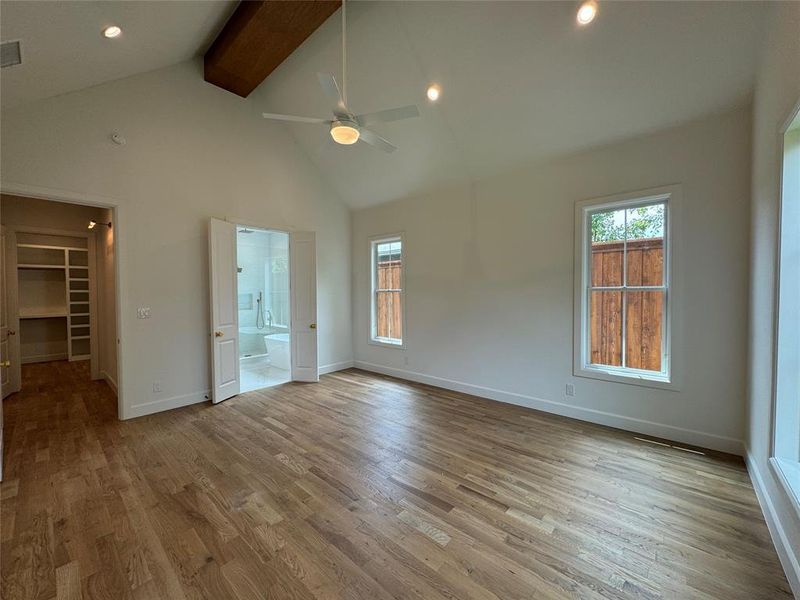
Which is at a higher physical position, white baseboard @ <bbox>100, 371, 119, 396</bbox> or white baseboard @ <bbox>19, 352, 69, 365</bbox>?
white baseboard @ <bbox>19, 352, 69, 365</bbox>

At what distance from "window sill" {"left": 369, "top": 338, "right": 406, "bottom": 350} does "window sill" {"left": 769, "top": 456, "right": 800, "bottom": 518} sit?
399cm

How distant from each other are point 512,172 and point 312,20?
268 centimetres

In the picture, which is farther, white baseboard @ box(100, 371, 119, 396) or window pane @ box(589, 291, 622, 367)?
white baseboard @ box(100, 371, 119, 396)

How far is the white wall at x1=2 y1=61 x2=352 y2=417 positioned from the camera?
319 centimetres

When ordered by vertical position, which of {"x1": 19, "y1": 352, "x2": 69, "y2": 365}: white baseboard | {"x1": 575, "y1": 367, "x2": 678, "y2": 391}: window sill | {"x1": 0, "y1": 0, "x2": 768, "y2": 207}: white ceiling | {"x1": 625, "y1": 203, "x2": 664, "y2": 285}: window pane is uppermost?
{"x1": 0, "y1": 0, "x2": 768, "y2": 207}: white ceiling

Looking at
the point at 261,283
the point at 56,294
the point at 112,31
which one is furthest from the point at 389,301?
the point at 56,294

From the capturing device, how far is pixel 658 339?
124 inches

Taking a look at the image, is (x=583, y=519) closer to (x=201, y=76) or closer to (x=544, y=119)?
(x=544, y=119)

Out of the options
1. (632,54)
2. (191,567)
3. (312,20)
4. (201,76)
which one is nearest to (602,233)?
(632,54)

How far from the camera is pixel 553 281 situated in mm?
3705

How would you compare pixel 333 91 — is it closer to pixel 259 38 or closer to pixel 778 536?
pixel 259 38

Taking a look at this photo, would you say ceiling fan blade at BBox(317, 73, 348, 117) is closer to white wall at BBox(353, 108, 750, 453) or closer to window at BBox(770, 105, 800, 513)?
white wall at BBox(353, 108, 750, 453)

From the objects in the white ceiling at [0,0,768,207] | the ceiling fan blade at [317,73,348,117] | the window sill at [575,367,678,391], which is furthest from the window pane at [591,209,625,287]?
the ceiling fan blade at [317,73,348,117]

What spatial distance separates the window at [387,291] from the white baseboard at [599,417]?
87cm
